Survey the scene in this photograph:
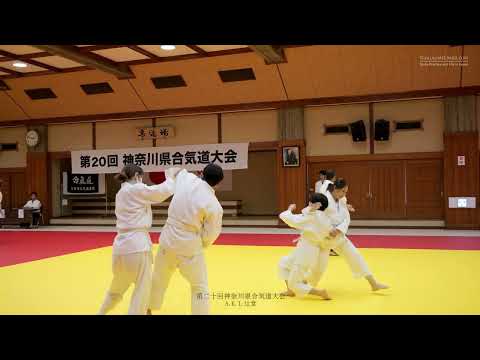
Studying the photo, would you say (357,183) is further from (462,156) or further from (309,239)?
(309,239)

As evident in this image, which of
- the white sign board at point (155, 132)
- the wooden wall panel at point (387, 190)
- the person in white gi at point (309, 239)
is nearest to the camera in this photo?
the person in white gi at point (309, 239)

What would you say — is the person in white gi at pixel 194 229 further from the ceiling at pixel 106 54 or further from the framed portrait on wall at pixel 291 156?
the framed portrait on wall at pixel 291 156

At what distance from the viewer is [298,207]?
11.2 metres

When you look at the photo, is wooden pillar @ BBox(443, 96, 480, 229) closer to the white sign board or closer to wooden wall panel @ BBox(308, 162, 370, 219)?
wooden wall panel @ BBox(308, 162, 370, 219)

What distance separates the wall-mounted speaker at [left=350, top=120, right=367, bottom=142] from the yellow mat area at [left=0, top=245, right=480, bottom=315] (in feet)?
13.7

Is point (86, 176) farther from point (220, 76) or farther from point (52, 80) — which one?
point (220, 76)

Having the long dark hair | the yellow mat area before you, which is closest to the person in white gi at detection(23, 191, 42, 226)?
the yellow mat area

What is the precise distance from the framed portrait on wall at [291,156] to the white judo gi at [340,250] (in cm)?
656

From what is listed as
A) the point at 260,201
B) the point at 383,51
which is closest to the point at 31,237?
the point at 260,201

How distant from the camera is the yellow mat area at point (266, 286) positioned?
387 centimetres

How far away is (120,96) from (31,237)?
423 centimetres

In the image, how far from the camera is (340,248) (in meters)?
4.41

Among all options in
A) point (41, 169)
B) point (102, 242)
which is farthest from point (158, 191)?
point (41, 169)

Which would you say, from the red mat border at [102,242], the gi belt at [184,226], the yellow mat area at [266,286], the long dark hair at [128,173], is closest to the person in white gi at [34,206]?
the red mat border at [102,242]
